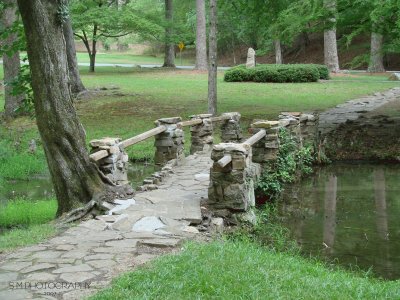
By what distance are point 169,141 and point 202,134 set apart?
1.60m

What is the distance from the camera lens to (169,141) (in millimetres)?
12055

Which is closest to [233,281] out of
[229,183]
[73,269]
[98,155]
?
[73,269]

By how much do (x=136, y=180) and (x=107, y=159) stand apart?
3.48 meters

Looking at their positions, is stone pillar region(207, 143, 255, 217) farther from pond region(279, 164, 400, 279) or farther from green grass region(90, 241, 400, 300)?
green grass region(90, 241, 400, 300)

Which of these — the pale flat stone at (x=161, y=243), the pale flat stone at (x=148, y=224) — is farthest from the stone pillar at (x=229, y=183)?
the pale flat stone at (x=161, y=243)

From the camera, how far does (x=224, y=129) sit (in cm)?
1402

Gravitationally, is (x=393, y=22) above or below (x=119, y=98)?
above

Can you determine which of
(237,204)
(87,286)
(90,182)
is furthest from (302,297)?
(90,182)

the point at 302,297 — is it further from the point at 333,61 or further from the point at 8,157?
the point at 333,61

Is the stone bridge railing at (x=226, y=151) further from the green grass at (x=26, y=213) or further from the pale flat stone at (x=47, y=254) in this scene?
the pale flat stone at (x=47, y=254)

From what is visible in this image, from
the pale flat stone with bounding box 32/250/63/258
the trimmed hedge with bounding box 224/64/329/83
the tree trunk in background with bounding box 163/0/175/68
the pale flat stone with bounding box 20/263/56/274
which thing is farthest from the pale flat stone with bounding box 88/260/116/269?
the tree trunk in background with bounding box 163/0/175/68

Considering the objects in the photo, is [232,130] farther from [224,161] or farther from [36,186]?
[224,161]

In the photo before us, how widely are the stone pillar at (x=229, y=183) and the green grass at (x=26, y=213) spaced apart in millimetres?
2809

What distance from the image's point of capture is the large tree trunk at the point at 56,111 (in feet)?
27.0
